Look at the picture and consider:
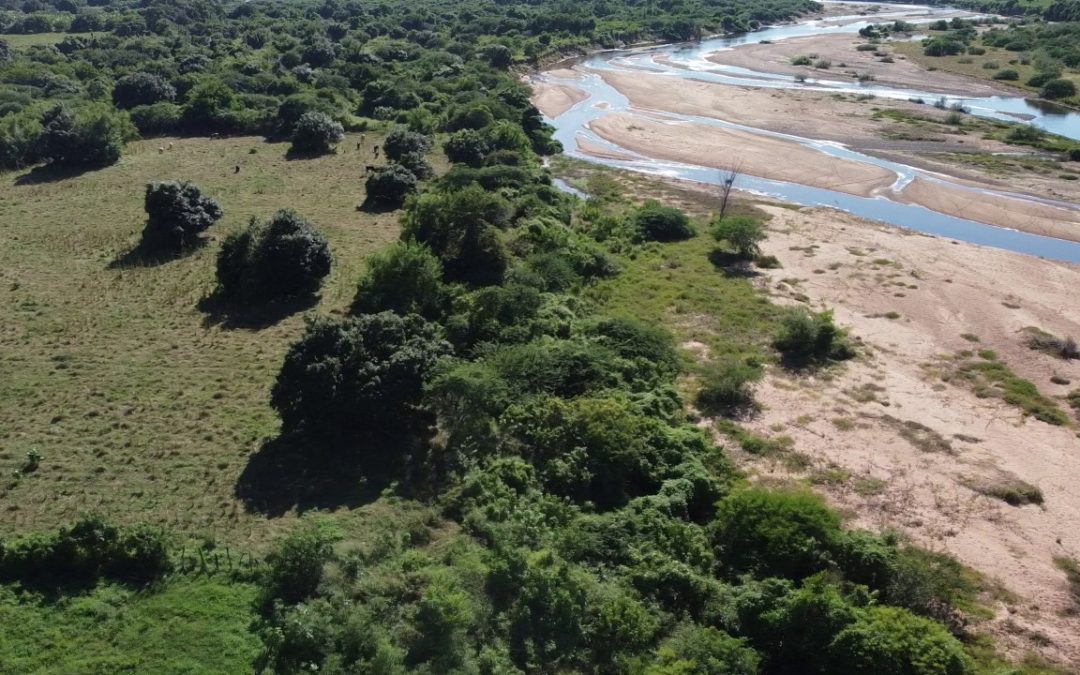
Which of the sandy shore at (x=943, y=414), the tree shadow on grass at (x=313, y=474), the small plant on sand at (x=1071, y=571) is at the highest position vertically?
the tree shadow on grass at (x=313, y=474)

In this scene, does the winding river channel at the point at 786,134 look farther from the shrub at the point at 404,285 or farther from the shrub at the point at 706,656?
the shrub at the point at 706,656

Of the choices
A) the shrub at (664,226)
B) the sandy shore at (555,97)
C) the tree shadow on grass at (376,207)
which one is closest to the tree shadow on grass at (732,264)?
the shrub at (664,226)

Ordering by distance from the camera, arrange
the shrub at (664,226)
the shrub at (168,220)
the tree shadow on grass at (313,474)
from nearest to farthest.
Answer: the tree shadow on grass at (313,474)
the shrub at (168,220)
the shrub at (664,226)

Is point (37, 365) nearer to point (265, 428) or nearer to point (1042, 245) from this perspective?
point (265, 428)

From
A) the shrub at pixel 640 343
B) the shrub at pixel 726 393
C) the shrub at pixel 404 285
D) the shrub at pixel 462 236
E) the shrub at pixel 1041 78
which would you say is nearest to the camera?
the shrub at pixel 726 393

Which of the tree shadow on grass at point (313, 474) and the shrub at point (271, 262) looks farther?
the shrub at point (271, 262)

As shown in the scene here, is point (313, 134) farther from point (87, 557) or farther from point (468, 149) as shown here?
point (87, 557)

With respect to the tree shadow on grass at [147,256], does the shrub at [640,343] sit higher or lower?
lower

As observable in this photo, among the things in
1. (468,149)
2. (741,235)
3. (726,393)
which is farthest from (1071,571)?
(468,149)
